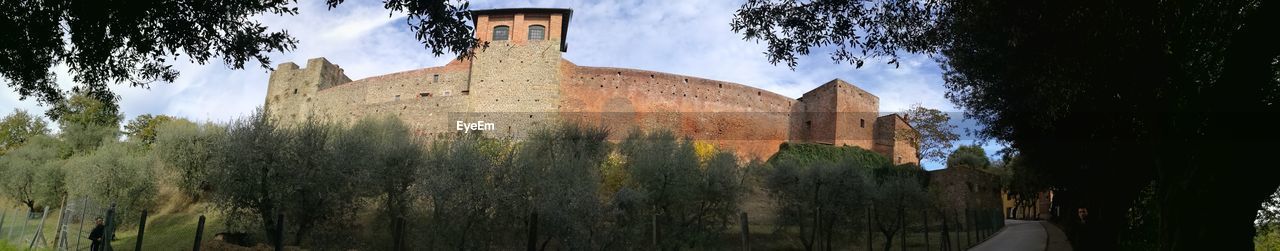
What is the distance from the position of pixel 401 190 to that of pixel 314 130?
2951 millimetres

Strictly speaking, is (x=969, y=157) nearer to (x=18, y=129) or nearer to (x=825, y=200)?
(x=825, y=200)

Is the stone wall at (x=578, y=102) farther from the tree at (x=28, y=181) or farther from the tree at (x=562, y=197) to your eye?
the tree at (x=562, y=197)

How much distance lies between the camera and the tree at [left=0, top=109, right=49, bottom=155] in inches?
1850

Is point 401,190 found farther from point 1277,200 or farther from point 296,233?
point 1277,200

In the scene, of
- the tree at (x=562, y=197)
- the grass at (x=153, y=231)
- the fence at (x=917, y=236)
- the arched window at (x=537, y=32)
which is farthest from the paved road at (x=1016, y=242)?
the arched window at (x=537, y=32)

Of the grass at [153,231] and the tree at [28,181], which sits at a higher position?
the tree at [28,181]

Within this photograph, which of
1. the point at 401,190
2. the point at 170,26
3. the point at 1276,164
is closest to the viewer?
the point at 1276,164

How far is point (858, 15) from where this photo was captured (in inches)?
355

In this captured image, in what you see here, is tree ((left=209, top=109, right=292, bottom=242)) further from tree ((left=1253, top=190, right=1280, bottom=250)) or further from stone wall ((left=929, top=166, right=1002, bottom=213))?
stone wall ((left=929, top=166, right=1002, bottom=213))

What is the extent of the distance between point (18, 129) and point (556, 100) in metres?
32.3

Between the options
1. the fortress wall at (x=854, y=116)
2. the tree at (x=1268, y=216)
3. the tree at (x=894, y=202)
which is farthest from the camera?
the fortress wall at (x=854, y=116)

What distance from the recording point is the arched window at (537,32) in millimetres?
45188

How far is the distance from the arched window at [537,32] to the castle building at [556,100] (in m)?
0.07

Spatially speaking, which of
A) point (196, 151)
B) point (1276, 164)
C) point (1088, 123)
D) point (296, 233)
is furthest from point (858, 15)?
point (196, 151)
